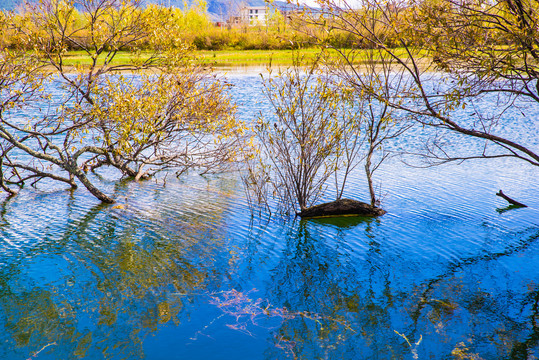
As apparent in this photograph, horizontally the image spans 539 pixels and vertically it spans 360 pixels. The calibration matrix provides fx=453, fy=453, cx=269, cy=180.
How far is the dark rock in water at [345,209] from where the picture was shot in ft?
36.8

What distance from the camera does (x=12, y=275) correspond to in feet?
26.4

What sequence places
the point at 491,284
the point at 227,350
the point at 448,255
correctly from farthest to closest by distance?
1. the point at 448,255
2. the point at 491,284
3. the point at 227,350

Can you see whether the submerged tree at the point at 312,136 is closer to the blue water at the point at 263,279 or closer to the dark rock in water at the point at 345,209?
the dark rock in water at the point at 345,209

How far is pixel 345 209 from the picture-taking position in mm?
11258

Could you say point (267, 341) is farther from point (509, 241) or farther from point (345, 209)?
point (509, 241)

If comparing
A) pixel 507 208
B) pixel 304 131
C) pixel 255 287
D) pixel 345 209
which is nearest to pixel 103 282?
pixel 255 287

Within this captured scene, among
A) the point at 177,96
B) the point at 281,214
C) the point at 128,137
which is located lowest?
the point at 281,214

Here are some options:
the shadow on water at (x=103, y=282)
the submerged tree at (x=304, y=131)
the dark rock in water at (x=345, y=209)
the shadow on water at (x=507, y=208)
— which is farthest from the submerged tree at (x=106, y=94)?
the shadow on water at (x=507, y=208)

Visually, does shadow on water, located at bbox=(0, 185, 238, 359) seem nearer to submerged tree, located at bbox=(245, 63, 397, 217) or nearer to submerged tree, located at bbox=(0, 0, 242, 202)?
submerged tree, located at bbox=(0, 0, 242, 202)

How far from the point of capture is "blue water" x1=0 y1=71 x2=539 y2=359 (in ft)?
20.3

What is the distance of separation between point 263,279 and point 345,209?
3.90m

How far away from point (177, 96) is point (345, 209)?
17.7 ft

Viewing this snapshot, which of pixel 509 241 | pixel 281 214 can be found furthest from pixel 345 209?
pixel 509 241

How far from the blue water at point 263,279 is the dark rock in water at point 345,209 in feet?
0.98
